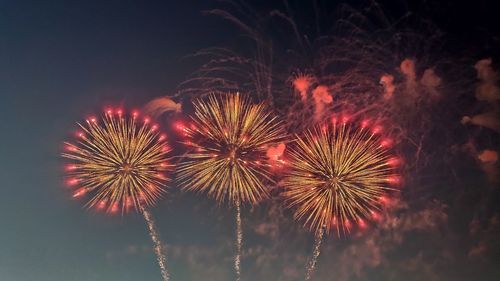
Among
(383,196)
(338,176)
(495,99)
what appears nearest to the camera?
(338,176)

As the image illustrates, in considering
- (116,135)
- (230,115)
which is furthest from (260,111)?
(116,135)

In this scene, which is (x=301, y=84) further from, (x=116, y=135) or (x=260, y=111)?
(x=116, y=135)

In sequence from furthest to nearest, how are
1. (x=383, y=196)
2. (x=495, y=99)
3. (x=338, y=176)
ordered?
(x=495, y=99) → (x=383, y=196) → (x=338, y=176)

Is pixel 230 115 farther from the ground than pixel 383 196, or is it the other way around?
pixel 230 115

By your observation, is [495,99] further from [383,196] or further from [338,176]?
[338,176]

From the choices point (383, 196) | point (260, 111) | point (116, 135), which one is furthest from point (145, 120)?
point (383, 196)

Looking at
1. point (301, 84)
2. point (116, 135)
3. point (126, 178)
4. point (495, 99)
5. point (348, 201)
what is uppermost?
point (495, 99)

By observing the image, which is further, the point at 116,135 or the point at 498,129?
the point at 498,129
